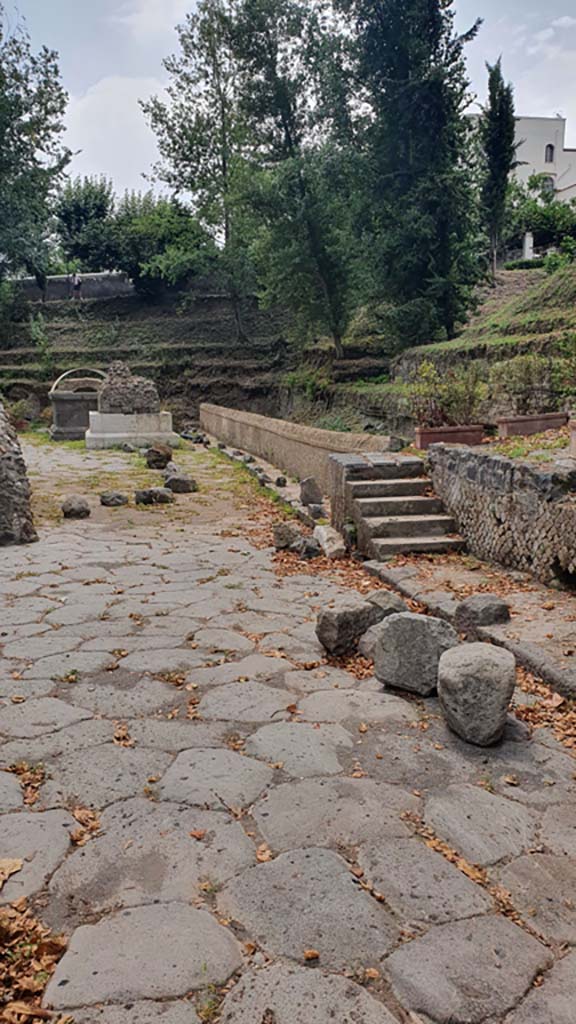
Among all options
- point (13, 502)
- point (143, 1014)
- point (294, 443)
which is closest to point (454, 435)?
point (294, 443)

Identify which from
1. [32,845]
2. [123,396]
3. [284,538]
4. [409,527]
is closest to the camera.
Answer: [32,845]

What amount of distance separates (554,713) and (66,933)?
186 cm

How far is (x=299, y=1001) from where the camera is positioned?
1.29 meters

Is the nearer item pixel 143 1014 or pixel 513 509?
pixel 143 1014

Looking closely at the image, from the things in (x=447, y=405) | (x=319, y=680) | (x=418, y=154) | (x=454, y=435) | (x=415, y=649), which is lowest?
(x=319, y=680)

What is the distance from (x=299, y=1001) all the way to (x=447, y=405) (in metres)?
6.47

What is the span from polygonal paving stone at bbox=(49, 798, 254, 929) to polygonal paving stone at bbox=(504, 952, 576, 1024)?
70cm

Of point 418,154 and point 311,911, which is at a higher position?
point 418,154

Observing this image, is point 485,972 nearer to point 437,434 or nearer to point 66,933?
point 66,933

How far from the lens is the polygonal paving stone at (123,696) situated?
2.64 metres

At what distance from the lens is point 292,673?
3049 mm

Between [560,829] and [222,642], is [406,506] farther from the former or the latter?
[560,829]

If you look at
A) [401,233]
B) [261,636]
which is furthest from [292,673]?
[401,233]

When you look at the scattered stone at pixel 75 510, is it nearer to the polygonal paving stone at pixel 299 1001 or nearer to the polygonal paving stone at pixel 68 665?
the polygonal paving stone at pixel 68 665
